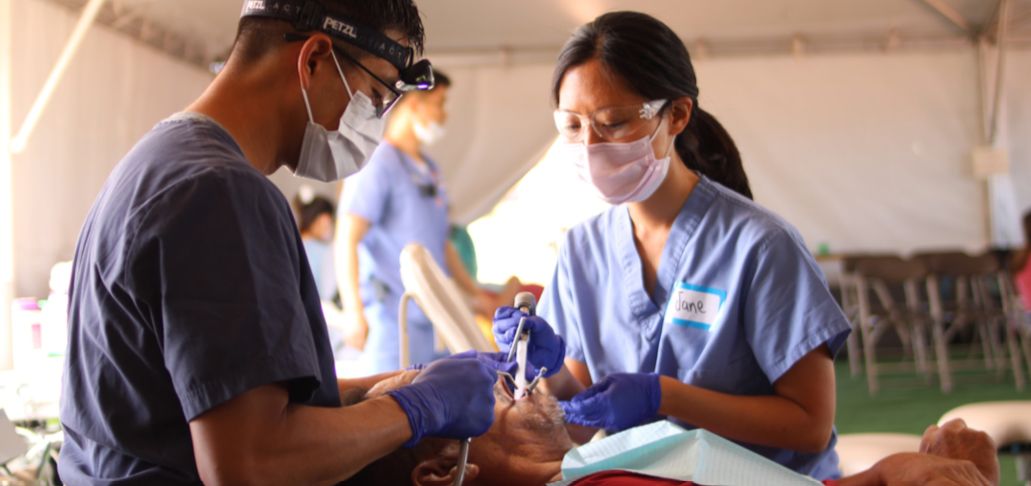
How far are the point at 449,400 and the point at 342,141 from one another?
0.37 meters

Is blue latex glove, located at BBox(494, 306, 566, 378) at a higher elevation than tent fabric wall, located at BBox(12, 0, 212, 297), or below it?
below

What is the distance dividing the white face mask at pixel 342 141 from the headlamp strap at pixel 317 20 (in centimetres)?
4

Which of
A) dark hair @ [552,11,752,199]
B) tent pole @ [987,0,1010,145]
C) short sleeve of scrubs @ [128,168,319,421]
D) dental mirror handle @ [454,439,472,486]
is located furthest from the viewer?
tent pole @ [987,0,1010,145]

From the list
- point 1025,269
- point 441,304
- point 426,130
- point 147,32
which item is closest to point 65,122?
point 147,32

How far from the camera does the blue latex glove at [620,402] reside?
1109 millimetres

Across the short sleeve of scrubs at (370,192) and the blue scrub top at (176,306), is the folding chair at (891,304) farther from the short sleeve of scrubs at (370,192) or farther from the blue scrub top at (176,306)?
the blue scrub top at (176,306)

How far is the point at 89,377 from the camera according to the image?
0.75m

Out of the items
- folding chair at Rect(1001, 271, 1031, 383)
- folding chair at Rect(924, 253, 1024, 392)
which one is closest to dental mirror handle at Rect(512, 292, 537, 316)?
folding chair at Rect(924, 253, 1024, 392)

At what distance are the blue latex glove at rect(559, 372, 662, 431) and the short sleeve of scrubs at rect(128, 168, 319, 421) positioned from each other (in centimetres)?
55

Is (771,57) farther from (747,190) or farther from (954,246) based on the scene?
(747,190)

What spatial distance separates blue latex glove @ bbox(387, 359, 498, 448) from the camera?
823mm

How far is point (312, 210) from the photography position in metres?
4.68

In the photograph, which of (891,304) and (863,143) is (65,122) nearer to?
(891,304)

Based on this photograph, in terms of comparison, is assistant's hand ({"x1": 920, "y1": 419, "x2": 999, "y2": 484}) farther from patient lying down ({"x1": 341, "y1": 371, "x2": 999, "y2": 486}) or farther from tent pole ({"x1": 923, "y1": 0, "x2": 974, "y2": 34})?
tent pole ({"x1": 923, "y1": 0, "x2": 974, "y2": 34})
